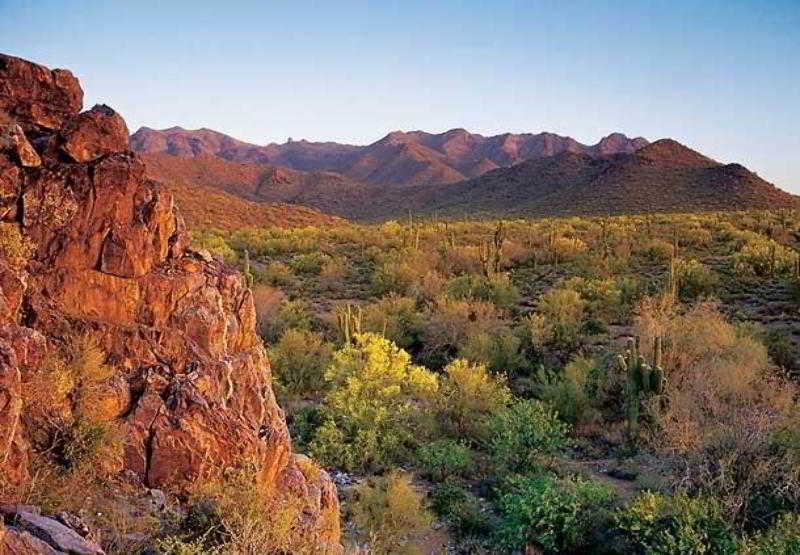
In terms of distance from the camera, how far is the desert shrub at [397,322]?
24.6 meters

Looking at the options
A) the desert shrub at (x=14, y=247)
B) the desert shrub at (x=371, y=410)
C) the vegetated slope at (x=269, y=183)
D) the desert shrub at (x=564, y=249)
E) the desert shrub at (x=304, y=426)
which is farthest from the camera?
the vegetated slope at (x=269, y=183)

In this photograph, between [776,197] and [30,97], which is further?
[776,197]

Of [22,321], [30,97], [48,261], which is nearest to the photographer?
[22,321]

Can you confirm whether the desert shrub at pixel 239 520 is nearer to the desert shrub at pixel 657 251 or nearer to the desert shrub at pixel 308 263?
the desert shrub at pixel 308 263

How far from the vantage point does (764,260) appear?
100 ft

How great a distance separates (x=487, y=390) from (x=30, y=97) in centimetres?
1258

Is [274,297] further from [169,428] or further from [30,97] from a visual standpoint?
[169,428]

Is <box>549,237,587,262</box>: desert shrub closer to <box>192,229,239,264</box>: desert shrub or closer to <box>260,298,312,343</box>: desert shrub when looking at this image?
<box>260,298,312,343</box>: desert shrub

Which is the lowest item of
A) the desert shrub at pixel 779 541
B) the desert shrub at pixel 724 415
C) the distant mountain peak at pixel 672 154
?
the desert shrub at pixel 779 541

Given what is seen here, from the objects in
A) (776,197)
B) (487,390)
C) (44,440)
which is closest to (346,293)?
(487,390)

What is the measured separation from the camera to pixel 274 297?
2748 cm

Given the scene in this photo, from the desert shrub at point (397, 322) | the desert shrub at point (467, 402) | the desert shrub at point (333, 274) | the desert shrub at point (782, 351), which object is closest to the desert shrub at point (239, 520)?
the desert shrub at point (467, 402)

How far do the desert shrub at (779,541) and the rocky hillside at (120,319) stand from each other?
6097 mm

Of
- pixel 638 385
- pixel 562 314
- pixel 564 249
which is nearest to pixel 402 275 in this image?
pixel 562 314
